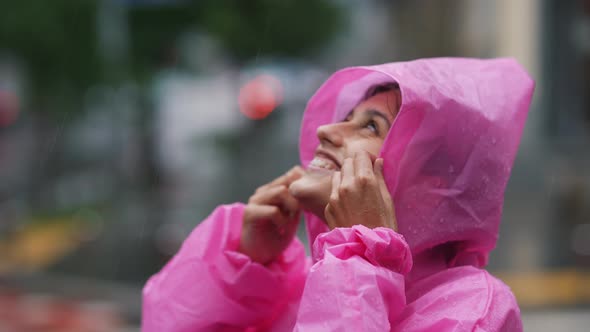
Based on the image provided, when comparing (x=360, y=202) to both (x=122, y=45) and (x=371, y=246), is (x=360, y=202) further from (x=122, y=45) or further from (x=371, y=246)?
(x=122, y=45)

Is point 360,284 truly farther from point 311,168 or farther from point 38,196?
point 38,196

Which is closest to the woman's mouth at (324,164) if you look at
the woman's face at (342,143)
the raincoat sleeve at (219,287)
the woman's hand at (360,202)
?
the woman's face at (342,143)

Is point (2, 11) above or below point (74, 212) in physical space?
above

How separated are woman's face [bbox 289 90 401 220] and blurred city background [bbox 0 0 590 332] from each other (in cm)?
685

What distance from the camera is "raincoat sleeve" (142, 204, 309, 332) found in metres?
1.65

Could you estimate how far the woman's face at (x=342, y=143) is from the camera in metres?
1.48

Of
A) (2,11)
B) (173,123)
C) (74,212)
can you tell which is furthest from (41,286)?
(173,123)

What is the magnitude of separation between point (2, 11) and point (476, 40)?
7.70m

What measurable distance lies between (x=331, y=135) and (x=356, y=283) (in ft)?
1.15

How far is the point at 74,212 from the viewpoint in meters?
12.7

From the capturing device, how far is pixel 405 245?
133 cm

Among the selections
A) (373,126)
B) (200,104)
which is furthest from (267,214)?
(200,104)

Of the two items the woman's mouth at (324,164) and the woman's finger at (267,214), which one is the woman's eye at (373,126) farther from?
the woman's finger at (267,214)

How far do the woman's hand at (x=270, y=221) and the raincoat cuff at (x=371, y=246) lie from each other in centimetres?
31
